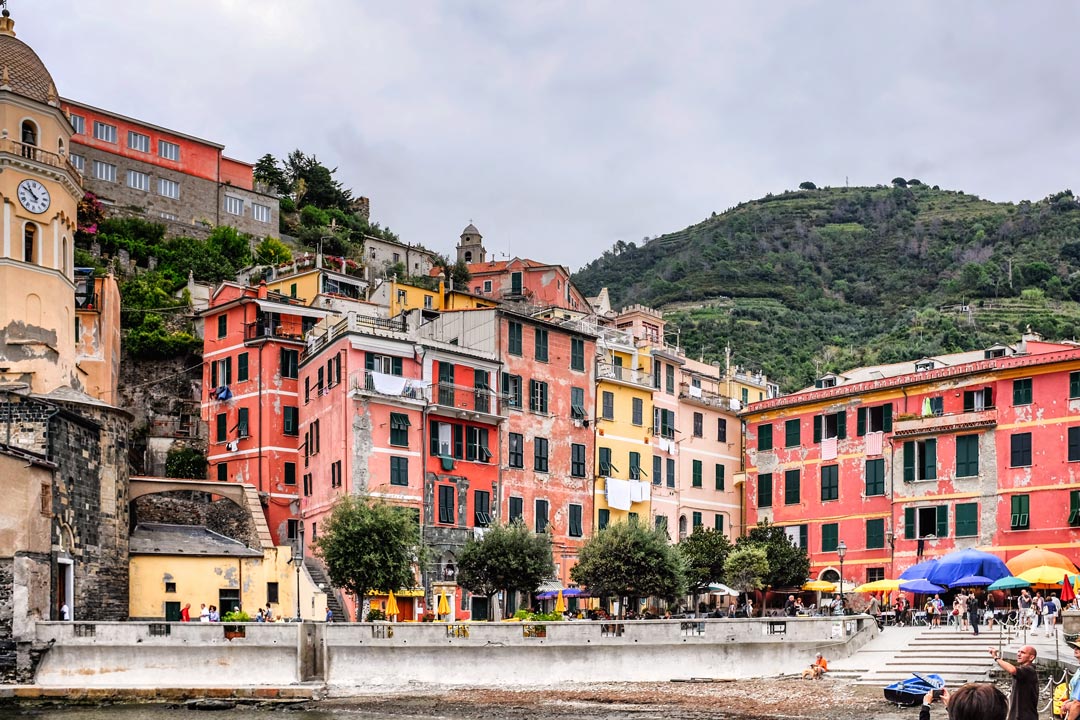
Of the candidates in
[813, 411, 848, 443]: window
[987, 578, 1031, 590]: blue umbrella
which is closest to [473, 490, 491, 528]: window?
[813, 411, 848, 443]: window

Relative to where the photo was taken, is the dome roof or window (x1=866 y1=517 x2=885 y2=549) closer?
the dome roof

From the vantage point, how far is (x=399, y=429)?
54.4 meters

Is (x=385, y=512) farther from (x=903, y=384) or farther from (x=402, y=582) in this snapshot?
(x=903, y=384)

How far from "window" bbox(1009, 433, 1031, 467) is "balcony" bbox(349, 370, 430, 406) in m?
25.0

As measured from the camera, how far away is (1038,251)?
5241 inches

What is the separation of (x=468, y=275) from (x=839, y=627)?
5644 cm

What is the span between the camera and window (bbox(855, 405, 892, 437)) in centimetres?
6206

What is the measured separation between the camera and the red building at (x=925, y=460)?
184 feet

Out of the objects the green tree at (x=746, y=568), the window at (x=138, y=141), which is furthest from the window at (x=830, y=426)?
the window at (x=138, y=141)

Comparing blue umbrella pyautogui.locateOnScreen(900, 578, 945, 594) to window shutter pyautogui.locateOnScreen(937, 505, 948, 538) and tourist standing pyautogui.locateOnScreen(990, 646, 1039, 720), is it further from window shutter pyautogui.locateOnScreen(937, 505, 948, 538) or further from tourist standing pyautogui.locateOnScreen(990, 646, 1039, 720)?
tourist standing pyautogui.locateOnScreen(990, 646, 1039, 720)

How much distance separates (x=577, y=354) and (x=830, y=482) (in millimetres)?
13558

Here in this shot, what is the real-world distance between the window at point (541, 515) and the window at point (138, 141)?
43.6 m

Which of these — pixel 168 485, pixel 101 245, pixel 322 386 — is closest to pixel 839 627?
pixel 322 386

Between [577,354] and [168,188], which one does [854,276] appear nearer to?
[168,188]
